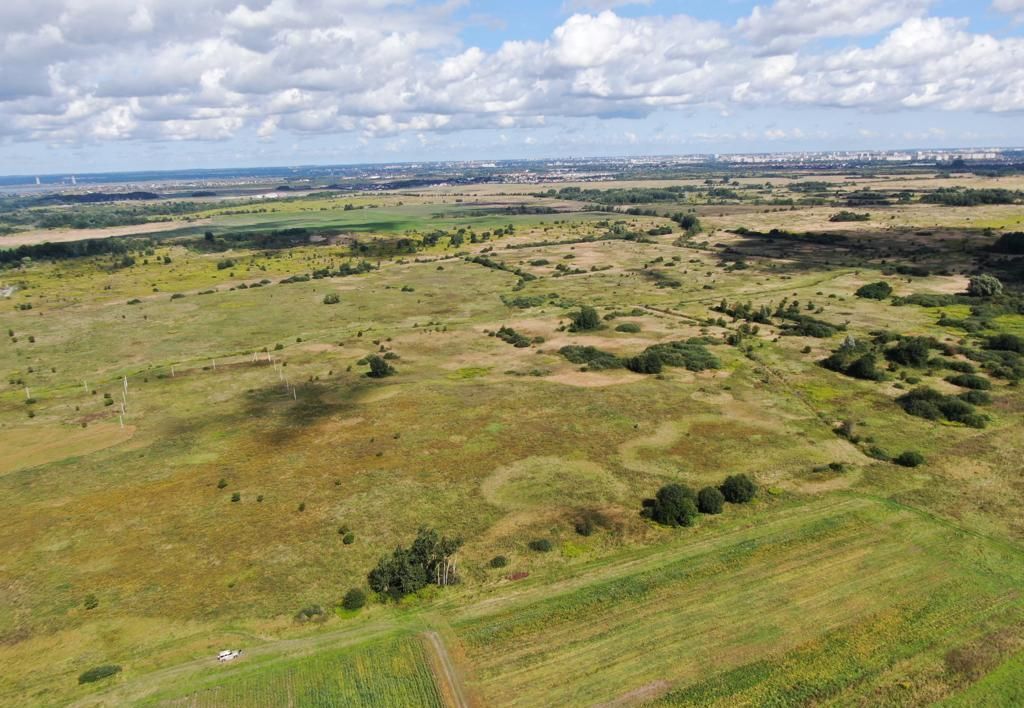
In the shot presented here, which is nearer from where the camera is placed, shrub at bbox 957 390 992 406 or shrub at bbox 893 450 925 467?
shrub at bbox 893 450 925 467

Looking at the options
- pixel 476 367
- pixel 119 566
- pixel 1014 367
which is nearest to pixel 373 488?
pixel 119 566

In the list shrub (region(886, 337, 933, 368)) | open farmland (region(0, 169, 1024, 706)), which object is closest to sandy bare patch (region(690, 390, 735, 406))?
open farmland (region(0, 169, 1024, 706))

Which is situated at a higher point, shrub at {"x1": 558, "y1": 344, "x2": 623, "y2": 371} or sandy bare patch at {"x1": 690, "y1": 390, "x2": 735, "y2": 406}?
shrub at {"x1": 558, "y1": 344, "x2": 623, "y2": 371}

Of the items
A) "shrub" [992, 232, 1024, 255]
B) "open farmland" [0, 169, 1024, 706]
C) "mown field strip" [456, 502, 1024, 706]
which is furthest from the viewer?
"shrub" [992, 232, 1024, 255]

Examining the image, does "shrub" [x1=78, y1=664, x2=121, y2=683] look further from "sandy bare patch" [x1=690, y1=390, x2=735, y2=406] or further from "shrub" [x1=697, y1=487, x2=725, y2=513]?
"sandy bare patch" [x1=690, y1=390, x2=735, y2=406]

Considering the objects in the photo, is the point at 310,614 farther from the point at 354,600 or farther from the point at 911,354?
the point at 911,354
